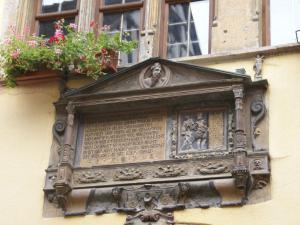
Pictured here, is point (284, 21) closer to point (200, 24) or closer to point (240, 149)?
point (200, 24)

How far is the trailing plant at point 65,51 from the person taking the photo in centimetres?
880

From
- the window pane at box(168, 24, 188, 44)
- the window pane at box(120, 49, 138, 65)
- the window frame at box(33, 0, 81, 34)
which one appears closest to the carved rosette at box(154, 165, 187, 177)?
the window pane at box(120, 49, 138, 65)

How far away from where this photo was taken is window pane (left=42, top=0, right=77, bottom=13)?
9.95 meters

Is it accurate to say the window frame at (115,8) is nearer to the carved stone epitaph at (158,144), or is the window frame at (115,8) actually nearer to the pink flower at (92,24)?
the pink flower at (92,24)

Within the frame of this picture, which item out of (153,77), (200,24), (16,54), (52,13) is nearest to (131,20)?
(200,24)

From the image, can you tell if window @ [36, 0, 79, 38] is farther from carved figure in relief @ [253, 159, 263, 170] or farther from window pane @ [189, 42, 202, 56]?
carved figure in relief @ [253, 159, 263, 170]

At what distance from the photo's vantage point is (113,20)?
9680 millimetres

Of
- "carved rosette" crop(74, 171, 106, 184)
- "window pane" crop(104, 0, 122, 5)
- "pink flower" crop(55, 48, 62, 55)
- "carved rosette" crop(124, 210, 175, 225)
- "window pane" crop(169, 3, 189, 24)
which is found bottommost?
"carved rosette" crop(124, 210, 175, 225)

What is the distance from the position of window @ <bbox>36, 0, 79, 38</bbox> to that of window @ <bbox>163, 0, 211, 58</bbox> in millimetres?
1226

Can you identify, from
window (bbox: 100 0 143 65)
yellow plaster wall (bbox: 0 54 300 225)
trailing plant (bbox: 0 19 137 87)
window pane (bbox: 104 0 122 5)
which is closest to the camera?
yellow plaster wall (bbox: 0 54 300 225)

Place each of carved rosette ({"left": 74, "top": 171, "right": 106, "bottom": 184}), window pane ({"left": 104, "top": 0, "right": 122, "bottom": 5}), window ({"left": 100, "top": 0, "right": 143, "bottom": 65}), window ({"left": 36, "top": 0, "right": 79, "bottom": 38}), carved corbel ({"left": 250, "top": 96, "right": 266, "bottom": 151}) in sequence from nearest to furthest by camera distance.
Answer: carved corbel ({"left": 250, "top": 96, "right": 266, "bottom": 151})
carved rosette ({"left": 74, "top": 171, "right": 106, "bottom": 184})
window ({"left": 100, "top": 0, "right": 143, "bottom": 65})
window pane ({"left": 104, "top": 0, "right": 122, "bottom": 5})
window ({"left": 36, "top": 0, "right": 79, "bottom": 38})

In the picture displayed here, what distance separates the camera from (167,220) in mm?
8047

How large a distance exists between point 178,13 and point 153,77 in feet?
3.79

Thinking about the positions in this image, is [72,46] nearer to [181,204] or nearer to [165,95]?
[165,95]
